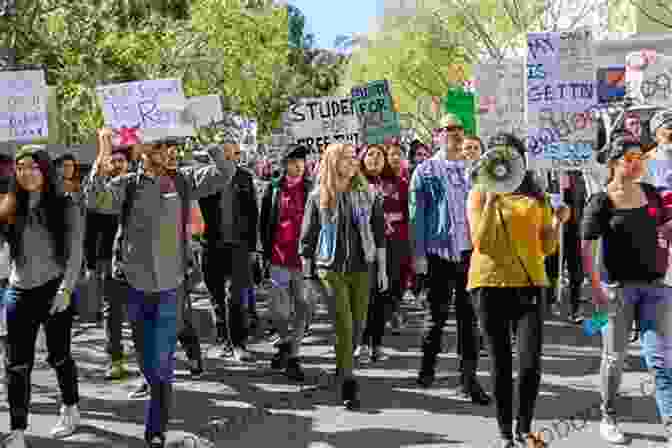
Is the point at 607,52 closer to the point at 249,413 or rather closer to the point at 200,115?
the point at 200,115

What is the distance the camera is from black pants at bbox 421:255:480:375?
6633 mm

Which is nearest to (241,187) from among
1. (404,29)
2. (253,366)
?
(253,366)

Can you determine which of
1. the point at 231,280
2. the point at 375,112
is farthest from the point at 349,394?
the point at 375,112

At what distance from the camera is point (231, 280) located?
27.5 ft

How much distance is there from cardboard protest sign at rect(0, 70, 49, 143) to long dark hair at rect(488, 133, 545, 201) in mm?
4255

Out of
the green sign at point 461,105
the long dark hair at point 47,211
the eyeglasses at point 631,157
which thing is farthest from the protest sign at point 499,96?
the long dark hair at point 47,211

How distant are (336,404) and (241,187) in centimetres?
263

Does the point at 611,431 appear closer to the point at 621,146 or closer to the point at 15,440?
the point at 621,146

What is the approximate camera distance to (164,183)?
5637 millimetres

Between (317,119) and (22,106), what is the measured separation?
2.75m

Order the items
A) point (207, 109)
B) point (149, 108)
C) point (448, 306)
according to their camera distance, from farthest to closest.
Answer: point (207, 109) < point (448, 306) < point (149, 108)

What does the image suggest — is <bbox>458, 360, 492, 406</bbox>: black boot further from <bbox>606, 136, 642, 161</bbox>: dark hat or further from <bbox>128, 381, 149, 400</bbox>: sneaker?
<bbox>128, 381, 149, 400</bbox>: sneaker

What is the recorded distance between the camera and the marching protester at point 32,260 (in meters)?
5.73

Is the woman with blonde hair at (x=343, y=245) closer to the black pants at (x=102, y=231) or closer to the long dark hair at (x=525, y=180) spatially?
the long dark hair at (x=525, y=180)
